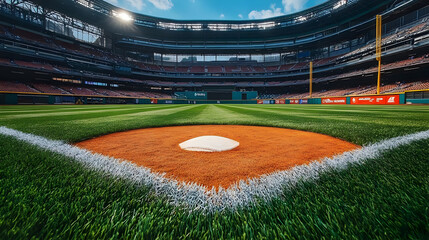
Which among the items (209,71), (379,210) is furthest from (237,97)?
(379,210)

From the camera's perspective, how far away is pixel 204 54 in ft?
139

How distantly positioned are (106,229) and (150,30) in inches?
1677

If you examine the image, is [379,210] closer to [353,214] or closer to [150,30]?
[353,214]

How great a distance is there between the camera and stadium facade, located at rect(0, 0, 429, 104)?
20.3 meters

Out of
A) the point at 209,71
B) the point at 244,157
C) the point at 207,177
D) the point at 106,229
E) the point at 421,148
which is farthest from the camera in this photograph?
the point at 209,71

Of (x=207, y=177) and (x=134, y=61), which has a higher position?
(x=134, y=61)

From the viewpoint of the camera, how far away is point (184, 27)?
37219 mm

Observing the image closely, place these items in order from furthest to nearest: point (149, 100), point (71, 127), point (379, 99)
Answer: point (149, 100) → point (379, 99) → point (71, 127)

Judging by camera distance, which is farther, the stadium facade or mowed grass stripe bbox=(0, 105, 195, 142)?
the stadium facade

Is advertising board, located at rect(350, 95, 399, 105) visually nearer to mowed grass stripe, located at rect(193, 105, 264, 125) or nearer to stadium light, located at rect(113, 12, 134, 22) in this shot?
mowed grass stripe, located at rect(193, 105, 264, 125)

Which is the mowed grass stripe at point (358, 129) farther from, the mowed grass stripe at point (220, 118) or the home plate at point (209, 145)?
the home plate at point (209, 145)

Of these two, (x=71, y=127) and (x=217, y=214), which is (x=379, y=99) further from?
(x=71, y=127)

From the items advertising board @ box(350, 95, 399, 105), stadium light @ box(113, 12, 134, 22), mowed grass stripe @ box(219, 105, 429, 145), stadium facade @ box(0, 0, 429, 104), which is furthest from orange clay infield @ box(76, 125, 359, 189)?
stadium light @ box(113, 12, 134, 22)

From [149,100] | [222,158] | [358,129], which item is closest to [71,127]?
[222,158]
